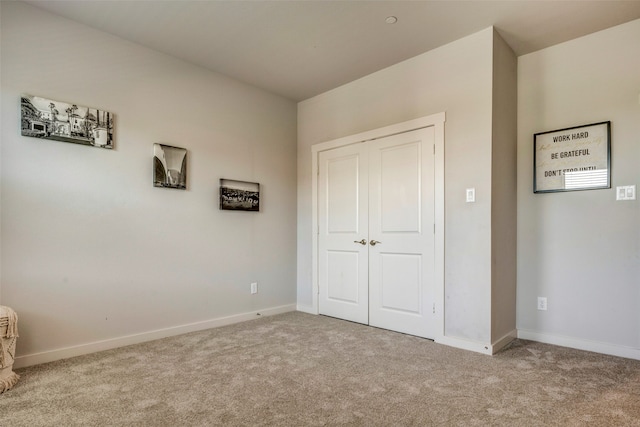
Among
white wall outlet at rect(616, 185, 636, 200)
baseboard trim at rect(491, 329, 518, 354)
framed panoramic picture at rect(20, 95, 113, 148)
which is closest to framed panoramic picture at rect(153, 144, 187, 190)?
framed panoramic picture at rect(20, 95, 113, 148)

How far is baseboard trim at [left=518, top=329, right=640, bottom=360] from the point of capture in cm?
279

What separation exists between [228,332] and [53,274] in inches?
59.7

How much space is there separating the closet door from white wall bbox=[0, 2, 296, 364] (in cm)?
57

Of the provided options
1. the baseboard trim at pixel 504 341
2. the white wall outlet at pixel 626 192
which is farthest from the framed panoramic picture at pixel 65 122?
the white wall outlet at pixel 626 192

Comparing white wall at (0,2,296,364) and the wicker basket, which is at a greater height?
white wall at (0,2,296,364)

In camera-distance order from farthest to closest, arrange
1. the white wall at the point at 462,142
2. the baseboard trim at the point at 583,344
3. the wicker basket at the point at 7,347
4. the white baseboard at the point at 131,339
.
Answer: the white wall at the point at 462,142 → the baseboard trim at the point at 583,344 → the white baseboard at the point at 131,339 → the wicker basket at the point at 7,347

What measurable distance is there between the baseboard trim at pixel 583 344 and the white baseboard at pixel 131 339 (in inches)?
102

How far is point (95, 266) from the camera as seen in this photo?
2922 mm

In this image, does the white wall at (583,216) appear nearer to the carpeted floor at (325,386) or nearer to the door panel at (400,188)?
the carpeted floor at (325,386)

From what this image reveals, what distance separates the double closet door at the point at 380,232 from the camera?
10.9 ft

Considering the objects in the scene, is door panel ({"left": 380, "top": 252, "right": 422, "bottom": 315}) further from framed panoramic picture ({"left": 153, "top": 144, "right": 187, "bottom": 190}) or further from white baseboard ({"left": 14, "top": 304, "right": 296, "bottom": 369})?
framed panoramic picture ({"left": 153, "top": 144, "right": 187, "bottom": 190})

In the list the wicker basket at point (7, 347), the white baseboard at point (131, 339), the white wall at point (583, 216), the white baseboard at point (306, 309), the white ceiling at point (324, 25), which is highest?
the white ceiling at point (324, 25)

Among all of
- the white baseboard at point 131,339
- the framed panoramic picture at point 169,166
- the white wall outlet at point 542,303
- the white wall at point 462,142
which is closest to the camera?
the white baseboard at point 131,339

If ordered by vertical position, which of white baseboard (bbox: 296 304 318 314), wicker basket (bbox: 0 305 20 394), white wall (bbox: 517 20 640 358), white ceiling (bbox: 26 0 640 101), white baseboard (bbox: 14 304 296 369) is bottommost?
white baseboard (bbox: 296 304 318 314)
